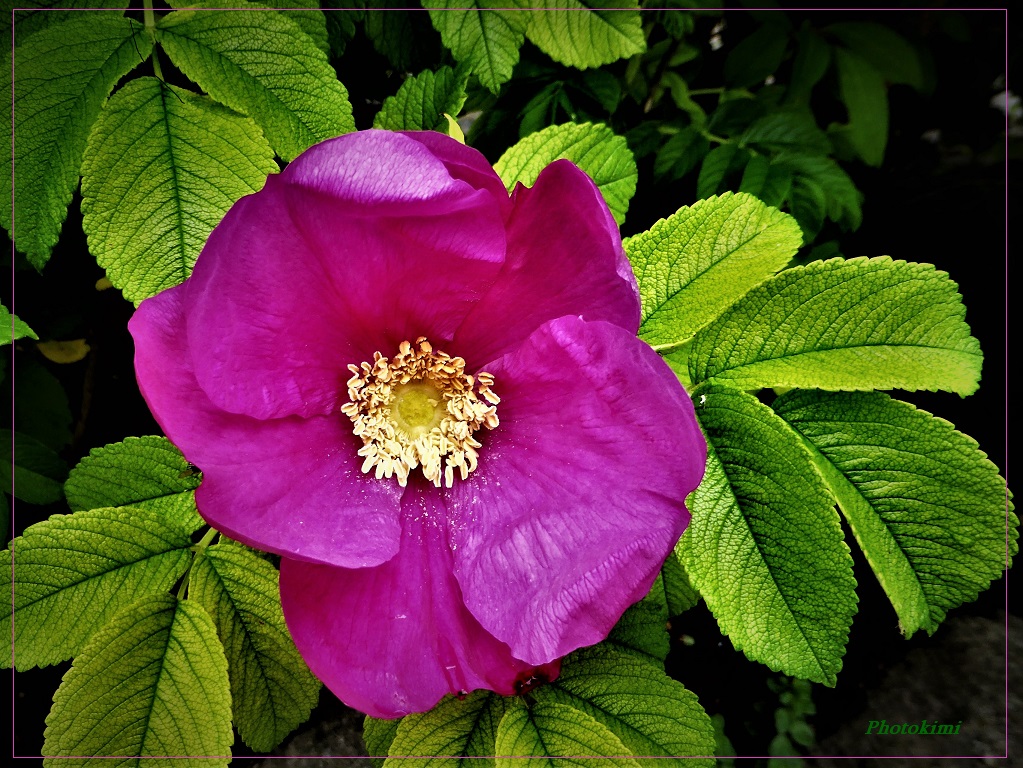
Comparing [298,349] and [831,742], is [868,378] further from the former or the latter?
[831,742]


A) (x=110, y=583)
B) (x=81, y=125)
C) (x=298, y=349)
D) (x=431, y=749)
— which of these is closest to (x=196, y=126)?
(x=81, y=125)

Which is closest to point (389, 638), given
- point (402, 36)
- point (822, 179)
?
point (402, 36)

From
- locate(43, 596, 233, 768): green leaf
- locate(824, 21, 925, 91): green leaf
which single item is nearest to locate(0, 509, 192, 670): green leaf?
locate(43, 596, 233, 768): green leaf

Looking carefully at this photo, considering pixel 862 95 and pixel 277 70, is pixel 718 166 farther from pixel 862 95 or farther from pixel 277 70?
pixel 277 70

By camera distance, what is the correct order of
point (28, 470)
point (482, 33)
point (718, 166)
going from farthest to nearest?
point (718, 166), point (28, 470), point (482, 33)

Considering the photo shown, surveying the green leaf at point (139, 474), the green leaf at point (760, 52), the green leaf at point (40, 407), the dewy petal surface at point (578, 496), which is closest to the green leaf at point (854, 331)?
the dewy petal surface at point (578, 496)

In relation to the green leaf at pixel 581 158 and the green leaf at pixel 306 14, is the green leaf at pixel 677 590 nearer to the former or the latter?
the green leaf at pixel 581 158
